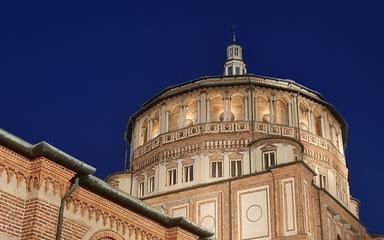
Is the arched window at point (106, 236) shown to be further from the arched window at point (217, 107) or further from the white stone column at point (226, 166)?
the arched window at point (217, 107)

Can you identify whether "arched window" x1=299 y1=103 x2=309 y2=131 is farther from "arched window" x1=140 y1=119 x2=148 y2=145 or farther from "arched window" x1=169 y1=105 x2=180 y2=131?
"arched window" x1=140 y1=119 x2=148 y2=145

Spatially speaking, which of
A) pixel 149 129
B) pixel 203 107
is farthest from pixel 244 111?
pixel 149 129

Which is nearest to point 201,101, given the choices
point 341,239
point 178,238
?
point 341,239

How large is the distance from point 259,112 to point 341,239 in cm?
1027

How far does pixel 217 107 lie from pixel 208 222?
949 cm

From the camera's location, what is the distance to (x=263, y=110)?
42.5 metres

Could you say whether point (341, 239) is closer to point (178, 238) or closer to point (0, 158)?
point (178, 238)

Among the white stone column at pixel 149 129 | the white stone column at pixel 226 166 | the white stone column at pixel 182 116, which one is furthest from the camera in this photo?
the white stone column at pixel 149 129

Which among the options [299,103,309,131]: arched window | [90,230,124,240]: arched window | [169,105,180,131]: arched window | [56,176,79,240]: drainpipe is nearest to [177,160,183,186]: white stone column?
[169,105,180,131]: arched window

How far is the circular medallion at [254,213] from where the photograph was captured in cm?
3509

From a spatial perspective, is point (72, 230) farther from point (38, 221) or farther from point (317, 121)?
point (317, 121)

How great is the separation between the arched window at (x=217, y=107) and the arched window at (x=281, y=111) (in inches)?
153

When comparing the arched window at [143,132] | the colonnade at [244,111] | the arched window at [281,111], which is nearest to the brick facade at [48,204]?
the colonnade at [244,111]

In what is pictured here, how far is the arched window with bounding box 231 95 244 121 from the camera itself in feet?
139
